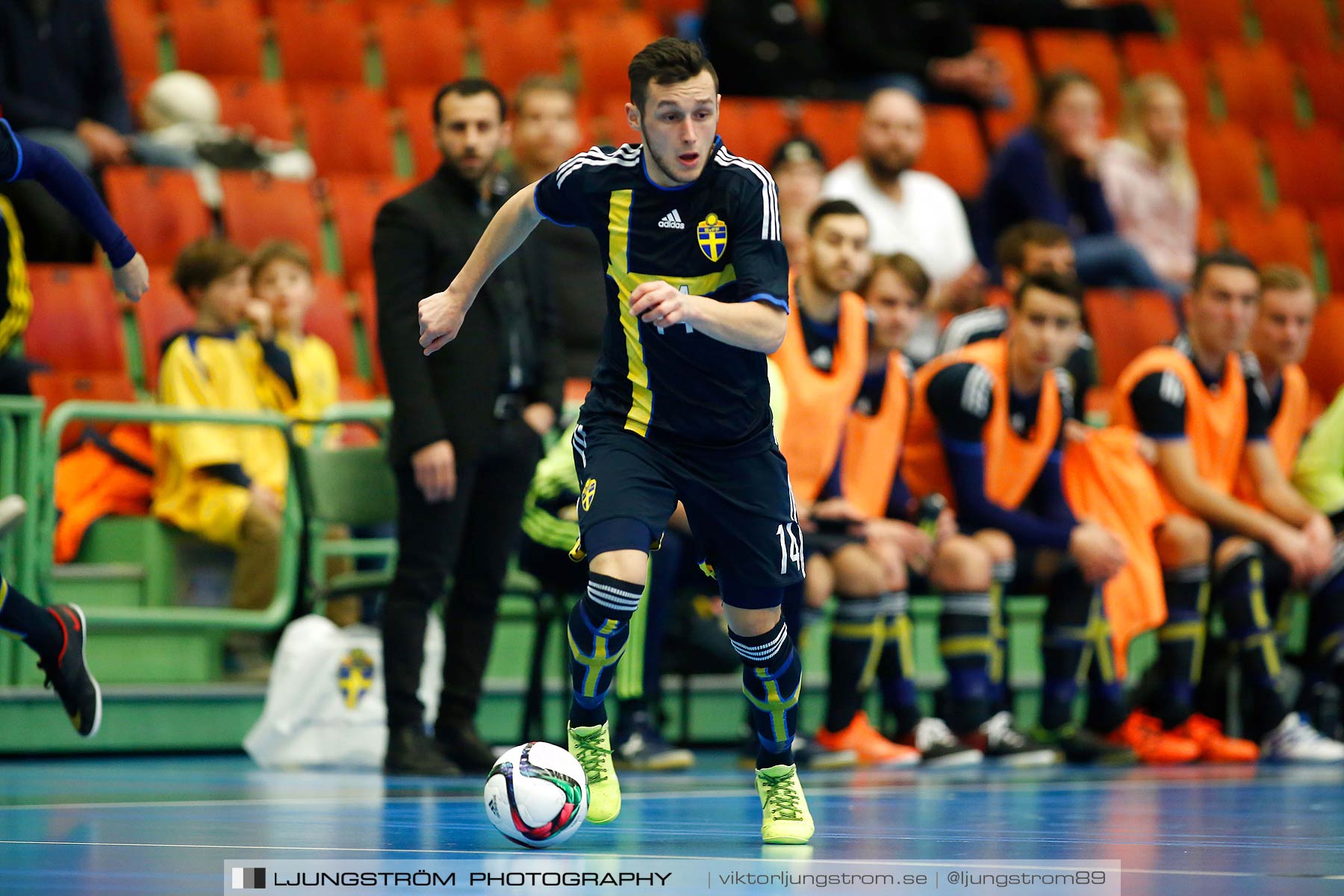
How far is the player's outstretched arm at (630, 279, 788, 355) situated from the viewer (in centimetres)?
363

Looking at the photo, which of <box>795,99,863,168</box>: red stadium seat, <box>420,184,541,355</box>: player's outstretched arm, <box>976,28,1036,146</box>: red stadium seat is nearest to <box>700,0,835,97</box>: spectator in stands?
<box>795,99,863,168</box>: red stadium seat

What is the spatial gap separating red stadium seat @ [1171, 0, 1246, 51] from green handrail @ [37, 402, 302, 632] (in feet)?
27.3

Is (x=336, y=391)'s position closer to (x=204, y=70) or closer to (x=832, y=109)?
(x=204, y=70)

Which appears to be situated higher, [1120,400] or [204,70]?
[204,70]

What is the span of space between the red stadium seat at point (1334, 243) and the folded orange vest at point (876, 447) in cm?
544

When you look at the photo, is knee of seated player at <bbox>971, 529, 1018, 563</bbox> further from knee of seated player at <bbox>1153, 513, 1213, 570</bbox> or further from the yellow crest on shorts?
the yellow crest on shorts

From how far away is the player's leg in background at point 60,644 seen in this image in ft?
16.6

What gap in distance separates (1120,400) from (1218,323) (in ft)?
1.63

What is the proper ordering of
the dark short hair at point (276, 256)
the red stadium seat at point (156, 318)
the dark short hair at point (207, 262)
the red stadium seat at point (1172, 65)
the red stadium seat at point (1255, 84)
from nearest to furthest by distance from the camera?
1. the dark short hair at point (207, 262)
2. the dark short hair at point (276, 256)
3. the red stadium seat at point (156, 318)
4. the red stadium seat at point (1172, 65)
5. the red stadium seat at point (1255, 84)

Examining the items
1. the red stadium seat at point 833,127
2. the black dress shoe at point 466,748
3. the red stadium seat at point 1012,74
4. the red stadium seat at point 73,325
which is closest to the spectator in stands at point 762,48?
the red stadium seat at point 833,127

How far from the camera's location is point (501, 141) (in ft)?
19.7

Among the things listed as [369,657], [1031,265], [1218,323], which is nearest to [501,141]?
[369,657]

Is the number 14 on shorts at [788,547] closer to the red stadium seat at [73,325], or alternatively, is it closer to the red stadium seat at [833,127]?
the red stadium seat at [73,325]

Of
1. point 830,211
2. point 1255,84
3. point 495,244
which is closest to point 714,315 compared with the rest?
point 495,244
